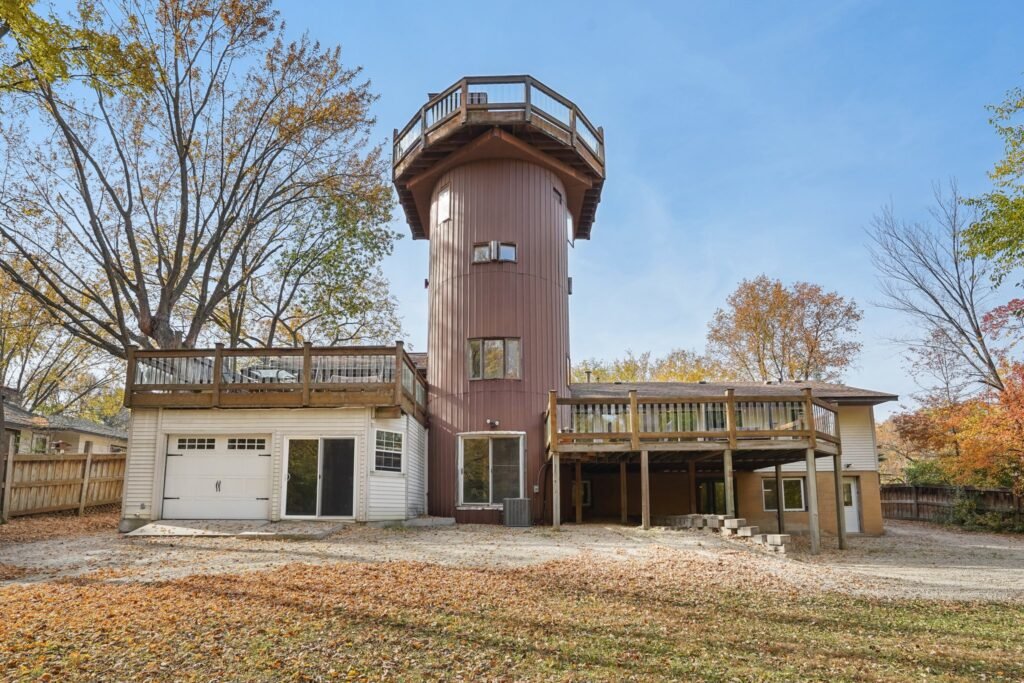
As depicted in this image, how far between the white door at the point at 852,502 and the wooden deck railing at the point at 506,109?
12001mm

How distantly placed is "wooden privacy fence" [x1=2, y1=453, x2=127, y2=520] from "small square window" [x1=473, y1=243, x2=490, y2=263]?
1113 centimetres

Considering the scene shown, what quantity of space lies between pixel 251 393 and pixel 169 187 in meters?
8.37

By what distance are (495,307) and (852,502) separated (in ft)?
39.8

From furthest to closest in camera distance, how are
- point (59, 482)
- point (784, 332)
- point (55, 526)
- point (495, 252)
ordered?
point (784, 332)
point (495, 252)
point (59, 482)
point (55, 526)

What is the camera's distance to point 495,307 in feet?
60.6

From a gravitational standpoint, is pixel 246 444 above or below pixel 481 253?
below

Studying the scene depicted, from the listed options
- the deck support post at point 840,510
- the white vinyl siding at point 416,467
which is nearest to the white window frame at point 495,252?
the white vinyl siding at point 416,467

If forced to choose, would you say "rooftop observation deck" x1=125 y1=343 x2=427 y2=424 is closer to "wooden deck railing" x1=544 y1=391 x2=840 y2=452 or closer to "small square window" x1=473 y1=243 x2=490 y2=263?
"wooden deck railing" x1=544 y1=391 x2=840 y2=452

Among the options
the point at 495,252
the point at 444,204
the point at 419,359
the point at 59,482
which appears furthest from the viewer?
the point at 419,359

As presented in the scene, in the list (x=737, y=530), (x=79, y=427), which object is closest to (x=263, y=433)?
(x=737, y=530)

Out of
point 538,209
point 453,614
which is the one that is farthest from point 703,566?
point 538,209

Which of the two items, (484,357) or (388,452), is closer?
(388,452)

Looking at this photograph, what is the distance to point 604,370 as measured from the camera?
4281 centimetres

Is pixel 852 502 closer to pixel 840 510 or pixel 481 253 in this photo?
pixel 840 510
